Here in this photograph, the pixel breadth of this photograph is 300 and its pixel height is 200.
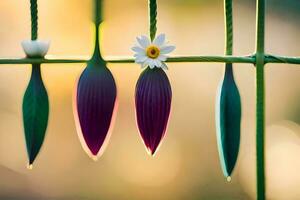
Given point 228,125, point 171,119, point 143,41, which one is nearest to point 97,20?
point 143,41

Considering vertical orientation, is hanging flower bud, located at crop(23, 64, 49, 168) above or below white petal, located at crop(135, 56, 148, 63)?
below

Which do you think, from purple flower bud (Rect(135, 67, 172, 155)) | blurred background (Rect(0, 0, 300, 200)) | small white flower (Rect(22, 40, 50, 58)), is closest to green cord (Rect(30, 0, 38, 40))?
small white flower (Rect(22, 40, 50, 58))

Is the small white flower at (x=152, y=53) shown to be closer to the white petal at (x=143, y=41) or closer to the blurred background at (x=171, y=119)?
the white petal at (x=143, y=41)

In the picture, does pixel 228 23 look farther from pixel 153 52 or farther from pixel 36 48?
pixel 36 48

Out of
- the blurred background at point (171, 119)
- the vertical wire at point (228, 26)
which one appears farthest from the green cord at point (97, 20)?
the blurred background at point (171, 119)

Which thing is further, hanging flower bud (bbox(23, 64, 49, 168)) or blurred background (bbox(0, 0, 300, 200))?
blurred background (bbox(0, 0, 300, 200))

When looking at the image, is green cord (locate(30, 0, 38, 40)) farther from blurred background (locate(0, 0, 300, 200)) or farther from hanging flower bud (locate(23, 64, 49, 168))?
blurred background (locate(0, 0, 300, 200))
